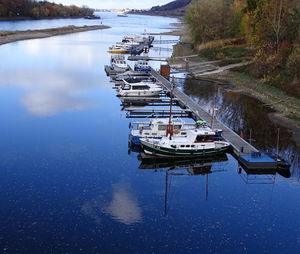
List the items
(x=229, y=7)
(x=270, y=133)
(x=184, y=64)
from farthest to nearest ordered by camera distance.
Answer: (x=229, y=7) < (x=184, y=64) < (x=270, y=133)

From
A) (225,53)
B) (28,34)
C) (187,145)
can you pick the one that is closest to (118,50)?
(225,53)

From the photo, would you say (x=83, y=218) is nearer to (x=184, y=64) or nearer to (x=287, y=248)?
(x=287, y=248)

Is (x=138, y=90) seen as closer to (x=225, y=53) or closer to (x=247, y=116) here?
(x=247, y=116)

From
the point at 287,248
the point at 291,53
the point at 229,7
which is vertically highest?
the point at 229,7

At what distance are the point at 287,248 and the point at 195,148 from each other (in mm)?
13823

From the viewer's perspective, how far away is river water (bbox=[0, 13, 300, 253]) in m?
24.1

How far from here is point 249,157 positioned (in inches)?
1382

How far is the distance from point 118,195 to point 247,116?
24836mm

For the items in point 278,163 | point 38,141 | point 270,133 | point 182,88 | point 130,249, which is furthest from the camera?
point 182,88

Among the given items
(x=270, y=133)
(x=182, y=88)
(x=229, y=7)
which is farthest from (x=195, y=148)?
(x=229, y=7)

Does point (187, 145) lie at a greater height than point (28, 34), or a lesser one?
lesser

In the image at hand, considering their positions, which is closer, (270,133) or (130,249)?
(130,249)

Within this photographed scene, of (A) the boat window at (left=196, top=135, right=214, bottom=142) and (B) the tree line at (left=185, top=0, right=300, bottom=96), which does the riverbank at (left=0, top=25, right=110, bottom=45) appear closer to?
(B) the tree line at (left=185, top=0, right=300, bottom=96)

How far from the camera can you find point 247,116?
49.0 metres
